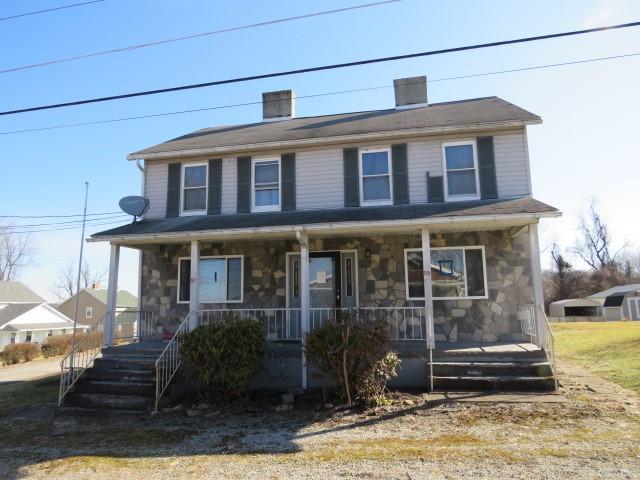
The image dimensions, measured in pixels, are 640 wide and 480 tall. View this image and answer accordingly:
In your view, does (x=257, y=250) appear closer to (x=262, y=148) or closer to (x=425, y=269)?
(x=262, y=148)

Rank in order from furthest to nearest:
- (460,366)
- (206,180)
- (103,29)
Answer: (206,180) < (460,366) < (103,29)

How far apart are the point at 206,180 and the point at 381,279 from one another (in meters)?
5.00

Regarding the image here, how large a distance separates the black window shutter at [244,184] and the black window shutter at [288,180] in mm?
846

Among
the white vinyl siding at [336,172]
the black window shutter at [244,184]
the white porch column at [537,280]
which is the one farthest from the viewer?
the black window shutter at [244,184]

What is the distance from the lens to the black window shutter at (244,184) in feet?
33.8

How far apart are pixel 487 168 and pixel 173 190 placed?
751cm

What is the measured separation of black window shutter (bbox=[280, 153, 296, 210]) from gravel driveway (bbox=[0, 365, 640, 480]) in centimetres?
493

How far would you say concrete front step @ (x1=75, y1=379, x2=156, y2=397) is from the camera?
711 cm

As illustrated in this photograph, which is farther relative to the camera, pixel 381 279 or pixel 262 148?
pixel 262 148

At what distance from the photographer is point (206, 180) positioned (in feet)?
35.0

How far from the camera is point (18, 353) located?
19.0 m

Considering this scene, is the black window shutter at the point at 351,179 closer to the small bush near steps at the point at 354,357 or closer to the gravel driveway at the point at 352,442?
the small bush near steps at the point at 354,357

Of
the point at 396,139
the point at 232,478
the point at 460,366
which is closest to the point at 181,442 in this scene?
the point at 232,478

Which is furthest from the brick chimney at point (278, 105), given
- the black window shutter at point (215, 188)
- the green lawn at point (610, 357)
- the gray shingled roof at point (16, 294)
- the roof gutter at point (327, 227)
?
the gray shingled roof at point (16, 294)
